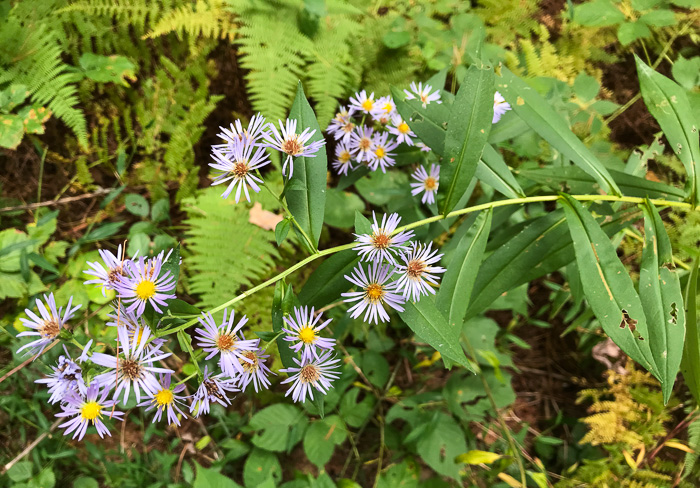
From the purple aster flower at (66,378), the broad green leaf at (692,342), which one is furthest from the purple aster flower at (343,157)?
the broad green leaf at (692,342)

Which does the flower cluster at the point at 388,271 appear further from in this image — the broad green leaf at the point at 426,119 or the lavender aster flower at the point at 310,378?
the broad green leaf at the point at 426,119

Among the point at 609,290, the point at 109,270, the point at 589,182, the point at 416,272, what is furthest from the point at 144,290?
the point at 589,182

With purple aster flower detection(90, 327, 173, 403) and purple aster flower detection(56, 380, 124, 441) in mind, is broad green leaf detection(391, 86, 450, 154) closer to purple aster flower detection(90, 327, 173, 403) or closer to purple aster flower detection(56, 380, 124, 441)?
purple aster flower detection(90, 327, 173, 403)

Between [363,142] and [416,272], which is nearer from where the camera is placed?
[416,272]

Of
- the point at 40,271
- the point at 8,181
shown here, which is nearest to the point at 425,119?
the point at 40,271

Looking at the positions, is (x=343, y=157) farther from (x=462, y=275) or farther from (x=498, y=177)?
(x=462, y=275)
